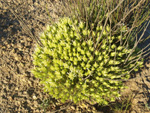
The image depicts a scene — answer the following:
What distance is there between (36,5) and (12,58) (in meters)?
2.00

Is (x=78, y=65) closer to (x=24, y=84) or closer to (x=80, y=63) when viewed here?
(x=80, y=63)

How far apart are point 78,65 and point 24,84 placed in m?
1.36

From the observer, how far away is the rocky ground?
3.12m

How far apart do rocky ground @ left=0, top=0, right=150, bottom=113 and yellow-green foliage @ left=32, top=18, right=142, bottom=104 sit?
1.39 feet

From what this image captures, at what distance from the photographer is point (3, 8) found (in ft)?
14.4

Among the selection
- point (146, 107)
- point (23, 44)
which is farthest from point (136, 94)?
point (23, 44)

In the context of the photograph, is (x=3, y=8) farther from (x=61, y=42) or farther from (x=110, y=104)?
(x=110, y=104)

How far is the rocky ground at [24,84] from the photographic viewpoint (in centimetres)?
312

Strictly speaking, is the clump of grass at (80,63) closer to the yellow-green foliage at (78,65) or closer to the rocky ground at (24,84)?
the yellow-green foliage at (78,65)

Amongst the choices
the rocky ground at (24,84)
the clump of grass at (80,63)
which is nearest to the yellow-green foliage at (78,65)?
the clump of grass at (80,63)

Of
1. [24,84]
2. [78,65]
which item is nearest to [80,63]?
[78,65]

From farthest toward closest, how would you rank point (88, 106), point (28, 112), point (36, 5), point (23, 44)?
point (36, 5)
point (23, 44)
point (88, 106)
point (28, 112)

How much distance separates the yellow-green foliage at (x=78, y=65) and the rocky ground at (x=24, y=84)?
0.42 meters

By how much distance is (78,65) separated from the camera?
2.86m
